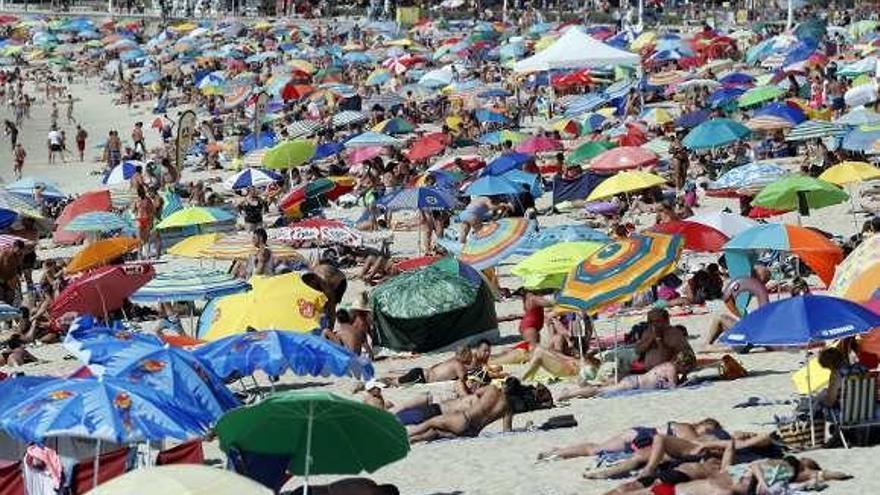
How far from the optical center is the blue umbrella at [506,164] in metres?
22.4

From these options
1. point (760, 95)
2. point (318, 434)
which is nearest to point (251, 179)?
point (760, 95)

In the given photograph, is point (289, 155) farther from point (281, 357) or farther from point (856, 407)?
point (856, 407)

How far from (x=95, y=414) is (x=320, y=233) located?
8700 mm

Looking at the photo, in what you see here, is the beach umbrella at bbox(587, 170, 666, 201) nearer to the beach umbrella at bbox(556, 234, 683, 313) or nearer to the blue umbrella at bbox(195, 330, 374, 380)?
the beach umbrella at bbox(556, 234, 683, 313)

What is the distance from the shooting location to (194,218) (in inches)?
739

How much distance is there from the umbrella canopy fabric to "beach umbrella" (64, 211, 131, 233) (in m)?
11.2

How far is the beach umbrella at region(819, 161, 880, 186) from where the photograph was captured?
17.3 meters

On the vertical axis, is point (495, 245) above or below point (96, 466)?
below

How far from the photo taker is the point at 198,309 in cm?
1722

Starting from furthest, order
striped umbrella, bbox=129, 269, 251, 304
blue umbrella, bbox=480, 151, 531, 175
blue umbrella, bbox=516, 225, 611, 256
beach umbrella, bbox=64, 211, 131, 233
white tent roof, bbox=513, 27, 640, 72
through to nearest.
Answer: white tent roof, bbox=513, 27, 640, 72
blue umbrella, bbox=480, 151, 531, 175
beach umbrella, bbox=64, 211, 131, 233
blue umbrella, bbox=516, 225, 611, 256
striped umbrella, bbox=129, 269, 251, 304

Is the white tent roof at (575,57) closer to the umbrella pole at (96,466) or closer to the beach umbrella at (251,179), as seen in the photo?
the beach umbrella at (251,179)

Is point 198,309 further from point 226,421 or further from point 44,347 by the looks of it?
point 226,421

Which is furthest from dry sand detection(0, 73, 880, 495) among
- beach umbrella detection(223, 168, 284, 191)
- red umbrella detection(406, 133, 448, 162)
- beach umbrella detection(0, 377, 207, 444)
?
red umbrella detection(406, 133, 448, 162)

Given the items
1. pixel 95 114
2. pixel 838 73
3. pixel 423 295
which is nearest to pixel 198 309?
pixel 423 295
